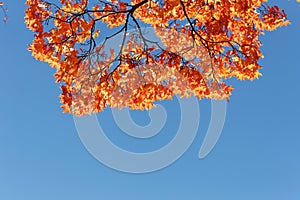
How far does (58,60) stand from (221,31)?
358 centimetres

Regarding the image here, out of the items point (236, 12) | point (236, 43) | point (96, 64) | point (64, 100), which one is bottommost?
point (64, 100)

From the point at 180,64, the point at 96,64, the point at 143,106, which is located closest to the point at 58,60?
the point at 96,64

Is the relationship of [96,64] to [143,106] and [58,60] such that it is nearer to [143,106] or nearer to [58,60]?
[58,60]

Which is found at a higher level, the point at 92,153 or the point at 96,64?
the point at 96,64

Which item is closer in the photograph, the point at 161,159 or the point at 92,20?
the point at 92,20

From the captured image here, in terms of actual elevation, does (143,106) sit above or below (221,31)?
below

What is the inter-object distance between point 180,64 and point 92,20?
211 centimetres

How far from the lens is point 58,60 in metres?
7.73

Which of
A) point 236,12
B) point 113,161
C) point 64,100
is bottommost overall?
point 113,161

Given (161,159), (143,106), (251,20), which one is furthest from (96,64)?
(251,20)

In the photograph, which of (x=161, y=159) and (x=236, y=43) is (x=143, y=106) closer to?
(x=161, y=159)

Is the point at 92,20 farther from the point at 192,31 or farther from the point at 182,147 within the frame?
the point at 182,147

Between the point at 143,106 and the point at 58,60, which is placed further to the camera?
the point at 143,106

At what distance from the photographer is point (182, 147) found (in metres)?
8.63
